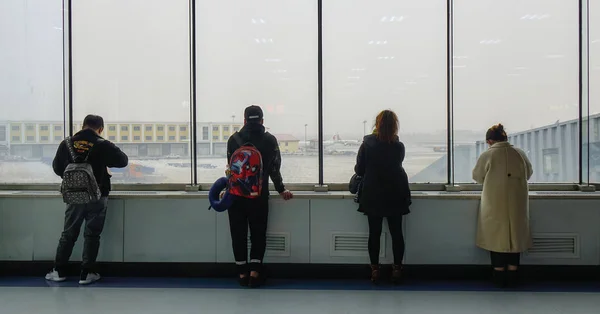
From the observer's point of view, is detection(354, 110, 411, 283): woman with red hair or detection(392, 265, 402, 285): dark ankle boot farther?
detection(392, 265, 402, 285): dark ankle boot

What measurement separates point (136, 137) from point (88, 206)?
97 centimetres

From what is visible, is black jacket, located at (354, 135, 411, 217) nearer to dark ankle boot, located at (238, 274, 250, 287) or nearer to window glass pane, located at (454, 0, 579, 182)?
window glass pane, located at (454, 0, 579, 182)

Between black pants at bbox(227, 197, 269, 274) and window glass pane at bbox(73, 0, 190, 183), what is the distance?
1024mm

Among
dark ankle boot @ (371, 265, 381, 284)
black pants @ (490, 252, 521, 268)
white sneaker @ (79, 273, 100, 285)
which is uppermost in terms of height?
black pants @ (490, 252, 521, 268)

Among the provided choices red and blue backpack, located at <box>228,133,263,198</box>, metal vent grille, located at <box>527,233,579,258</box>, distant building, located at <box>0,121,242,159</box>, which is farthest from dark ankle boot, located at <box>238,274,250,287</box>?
metal vent grille, located at <box>527,233,579,258</box>

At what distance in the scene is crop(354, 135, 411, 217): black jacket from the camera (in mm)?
3748

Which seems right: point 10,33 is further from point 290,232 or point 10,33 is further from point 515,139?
point 515,139

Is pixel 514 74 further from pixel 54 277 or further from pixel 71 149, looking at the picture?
pixel 54 277

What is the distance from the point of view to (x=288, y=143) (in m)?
4.55

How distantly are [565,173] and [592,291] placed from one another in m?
1.26

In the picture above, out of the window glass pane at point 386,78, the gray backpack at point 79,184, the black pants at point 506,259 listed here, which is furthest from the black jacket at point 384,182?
the gray backpack at point 79,184

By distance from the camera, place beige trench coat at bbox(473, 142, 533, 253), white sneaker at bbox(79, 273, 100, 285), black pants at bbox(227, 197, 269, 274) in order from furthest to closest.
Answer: white sneaker at bbox(79, 273, 100, 285), black pants at bbox(227, 197, 269, 274), beige trench coat at bbox(473, 142, 533, 253)

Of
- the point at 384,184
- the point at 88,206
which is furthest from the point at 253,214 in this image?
the point at 88,206

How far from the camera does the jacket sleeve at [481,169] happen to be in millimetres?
3805
